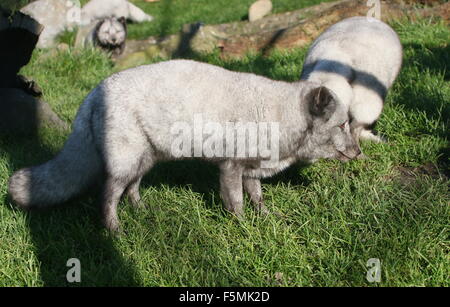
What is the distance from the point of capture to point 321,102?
3.53 m

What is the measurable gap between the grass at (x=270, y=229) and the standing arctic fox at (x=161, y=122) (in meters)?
0.22

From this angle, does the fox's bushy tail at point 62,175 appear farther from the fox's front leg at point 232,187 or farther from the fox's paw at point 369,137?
the fox's paw at point 369,137

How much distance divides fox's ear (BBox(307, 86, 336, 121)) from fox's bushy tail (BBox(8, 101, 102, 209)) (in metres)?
1.60

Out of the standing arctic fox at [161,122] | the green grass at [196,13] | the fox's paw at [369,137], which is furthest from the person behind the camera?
the green grass at [196,13]

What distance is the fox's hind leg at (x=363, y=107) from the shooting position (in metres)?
4.61

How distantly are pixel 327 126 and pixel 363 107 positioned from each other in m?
1.07

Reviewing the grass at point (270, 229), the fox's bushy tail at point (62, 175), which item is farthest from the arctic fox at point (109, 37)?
the fox's bushy tail at point (62, 175)

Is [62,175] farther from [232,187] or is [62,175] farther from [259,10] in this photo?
[259,10]

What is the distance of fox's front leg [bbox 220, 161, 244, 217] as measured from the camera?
361 centimetres

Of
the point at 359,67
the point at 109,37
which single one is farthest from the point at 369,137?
the point at 109,37

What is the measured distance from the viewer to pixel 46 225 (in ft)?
11.6
